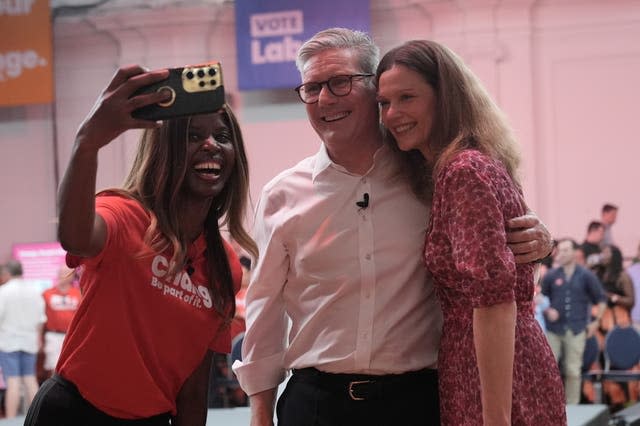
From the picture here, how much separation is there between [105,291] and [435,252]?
2.37ft

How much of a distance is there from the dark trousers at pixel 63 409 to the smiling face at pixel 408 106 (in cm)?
83

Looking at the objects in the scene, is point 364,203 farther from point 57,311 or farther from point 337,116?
point 57,311

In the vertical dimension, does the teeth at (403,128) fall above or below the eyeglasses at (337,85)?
below

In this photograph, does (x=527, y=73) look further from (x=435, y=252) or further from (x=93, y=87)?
(x=435, y=252)

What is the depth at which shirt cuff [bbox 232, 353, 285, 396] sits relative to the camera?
2.48 meters

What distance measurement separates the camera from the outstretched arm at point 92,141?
5.42 ft

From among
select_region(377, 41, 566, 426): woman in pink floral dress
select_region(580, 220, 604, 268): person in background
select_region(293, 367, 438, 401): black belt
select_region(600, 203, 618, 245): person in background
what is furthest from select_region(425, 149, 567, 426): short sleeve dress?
select_region(600, 203, 618, 245): person in background

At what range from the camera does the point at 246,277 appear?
9.16 meters

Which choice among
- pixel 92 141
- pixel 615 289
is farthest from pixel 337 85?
pixel 615 289

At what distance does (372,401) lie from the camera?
2277mm

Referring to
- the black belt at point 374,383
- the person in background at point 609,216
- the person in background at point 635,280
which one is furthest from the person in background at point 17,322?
the black belt at point 374,383

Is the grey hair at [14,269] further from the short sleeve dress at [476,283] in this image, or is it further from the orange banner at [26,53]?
the short sleeve dress at [476,283]

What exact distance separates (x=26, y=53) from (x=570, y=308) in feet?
26.2

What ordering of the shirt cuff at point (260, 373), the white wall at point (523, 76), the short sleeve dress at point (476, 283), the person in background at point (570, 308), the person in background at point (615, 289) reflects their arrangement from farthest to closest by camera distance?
1. the white wall at point (523, 76)
2. the person in background at point (615, 289)
3. the person in background at point (570, 308)
4. the shirt cuff at point (260, 373)
5. the short sleeve dress at point (476, 283)
